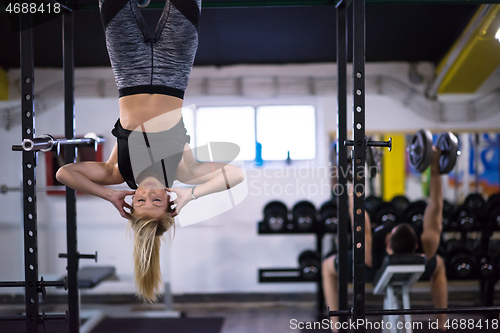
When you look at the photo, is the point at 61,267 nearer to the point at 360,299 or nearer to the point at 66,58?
the point at 66,58

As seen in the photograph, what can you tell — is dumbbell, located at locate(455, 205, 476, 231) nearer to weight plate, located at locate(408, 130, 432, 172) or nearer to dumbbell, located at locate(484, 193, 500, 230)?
dumbbell, located at locate(484, 193, 500, 230)

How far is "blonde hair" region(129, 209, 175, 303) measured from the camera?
5.10 ft

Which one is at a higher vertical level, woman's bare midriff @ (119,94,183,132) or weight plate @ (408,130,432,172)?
woman's bare midriff @ (119,94,183,132)

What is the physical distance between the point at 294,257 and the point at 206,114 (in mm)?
2074

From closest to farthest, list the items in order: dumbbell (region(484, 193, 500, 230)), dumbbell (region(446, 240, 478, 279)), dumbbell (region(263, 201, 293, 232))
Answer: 1. dumbbell (region(446, 240, 478, 279))
2. dumbbell (region(484, 193, 500, 230))
3. dumbbell (region(263, 201, 293, 232))

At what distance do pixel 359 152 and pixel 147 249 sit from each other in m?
1.00

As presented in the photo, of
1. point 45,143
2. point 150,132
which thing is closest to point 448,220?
point 150,132

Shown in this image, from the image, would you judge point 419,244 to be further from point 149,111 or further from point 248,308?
point 149,111

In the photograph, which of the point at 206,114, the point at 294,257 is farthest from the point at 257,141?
the point at 294,257

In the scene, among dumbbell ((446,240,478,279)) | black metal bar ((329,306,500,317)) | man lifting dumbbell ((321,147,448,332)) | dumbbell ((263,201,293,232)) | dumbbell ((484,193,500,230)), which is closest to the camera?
black metal bar ((329,306,500,317))

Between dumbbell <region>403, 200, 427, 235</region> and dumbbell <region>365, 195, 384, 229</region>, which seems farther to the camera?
dumbbell <region>365, 195, 384, 229</region>

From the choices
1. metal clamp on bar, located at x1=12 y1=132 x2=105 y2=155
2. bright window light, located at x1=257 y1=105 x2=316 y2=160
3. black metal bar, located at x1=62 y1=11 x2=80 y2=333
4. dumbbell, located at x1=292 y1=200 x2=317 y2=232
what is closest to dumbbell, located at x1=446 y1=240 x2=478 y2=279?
dumbbell, located at x1=292 y1=200 x2=317 y2=232

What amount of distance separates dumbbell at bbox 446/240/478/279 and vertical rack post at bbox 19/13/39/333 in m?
3.39

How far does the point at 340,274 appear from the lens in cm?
183
